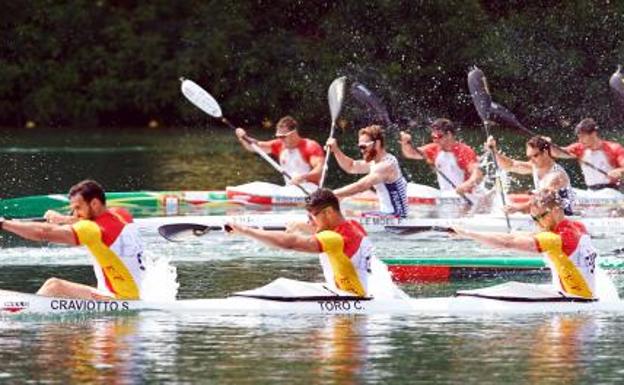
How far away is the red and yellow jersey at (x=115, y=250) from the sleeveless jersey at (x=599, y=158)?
38.8 ft

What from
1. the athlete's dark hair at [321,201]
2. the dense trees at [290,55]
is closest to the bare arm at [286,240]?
the athlete's dark hair at [321,201]

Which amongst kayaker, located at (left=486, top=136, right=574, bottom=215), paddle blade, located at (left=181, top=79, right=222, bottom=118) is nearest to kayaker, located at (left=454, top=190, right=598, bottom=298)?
kayaker, located at (left=486, top=136, right=574, bottom=215)

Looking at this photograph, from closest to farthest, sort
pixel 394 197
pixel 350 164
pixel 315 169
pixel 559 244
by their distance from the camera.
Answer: pixel 559 244
pixel 394 197
pixel 350 164
pixel 315 169

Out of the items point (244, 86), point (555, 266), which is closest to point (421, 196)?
point (555, 266)

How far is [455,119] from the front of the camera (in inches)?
2120

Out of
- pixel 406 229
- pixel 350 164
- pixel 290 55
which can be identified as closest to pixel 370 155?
pixel 406 229

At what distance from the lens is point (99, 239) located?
1788 centimetres

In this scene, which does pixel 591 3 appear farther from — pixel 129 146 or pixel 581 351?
pixel 581 351

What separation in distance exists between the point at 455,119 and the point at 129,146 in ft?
32.0

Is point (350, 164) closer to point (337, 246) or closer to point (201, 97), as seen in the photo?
point (201, 97)

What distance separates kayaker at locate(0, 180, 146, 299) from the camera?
1775 centimetres

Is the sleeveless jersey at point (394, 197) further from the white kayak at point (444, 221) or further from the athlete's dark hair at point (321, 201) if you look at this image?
the athlete's dark hair at point (321, 201)

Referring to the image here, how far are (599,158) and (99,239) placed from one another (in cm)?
1248

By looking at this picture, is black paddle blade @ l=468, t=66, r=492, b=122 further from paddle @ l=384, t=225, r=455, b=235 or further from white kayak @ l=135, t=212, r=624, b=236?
paddle @ l=384, t=225, r=455, b=235
